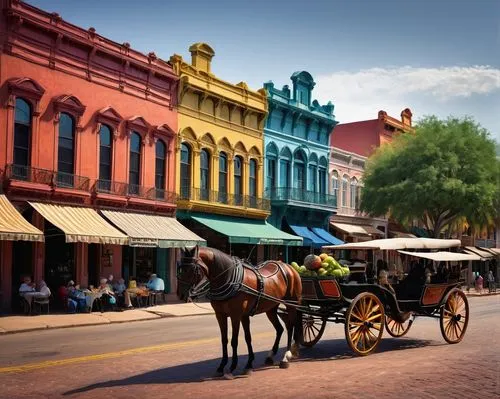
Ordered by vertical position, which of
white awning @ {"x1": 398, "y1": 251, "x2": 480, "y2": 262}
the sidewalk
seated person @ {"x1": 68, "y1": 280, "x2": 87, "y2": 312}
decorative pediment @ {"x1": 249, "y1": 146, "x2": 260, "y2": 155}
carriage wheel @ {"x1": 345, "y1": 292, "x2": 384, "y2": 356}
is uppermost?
decorative pediment @ {"x1": 249, "y1": 146, "x2": 260, "y2": 155}

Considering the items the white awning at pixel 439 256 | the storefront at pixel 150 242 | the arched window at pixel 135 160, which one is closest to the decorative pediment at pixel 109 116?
the arched window at pixel 135 160

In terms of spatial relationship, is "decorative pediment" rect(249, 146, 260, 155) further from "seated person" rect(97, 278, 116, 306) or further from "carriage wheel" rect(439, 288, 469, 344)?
"carriage wheel" rect(439, 288, 469, 344)

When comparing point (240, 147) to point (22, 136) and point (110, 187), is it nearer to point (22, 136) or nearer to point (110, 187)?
point (110, 187)

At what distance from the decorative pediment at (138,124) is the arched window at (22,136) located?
5018 mm

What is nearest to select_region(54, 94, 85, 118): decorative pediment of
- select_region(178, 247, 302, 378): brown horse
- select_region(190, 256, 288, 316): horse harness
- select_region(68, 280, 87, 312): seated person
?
select_region(68, 280, 87, 312): seated person

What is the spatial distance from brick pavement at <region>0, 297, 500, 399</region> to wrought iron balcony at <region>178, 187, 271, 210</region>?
17805 millimetres

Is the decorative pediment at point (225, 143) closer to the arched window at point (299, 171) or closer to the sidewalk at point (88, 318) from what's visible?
the arched window at point (299, 171)

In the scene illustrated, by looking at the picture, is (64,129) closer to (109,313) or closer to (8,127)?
(8,127)

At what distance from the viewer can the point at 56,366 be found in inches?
404

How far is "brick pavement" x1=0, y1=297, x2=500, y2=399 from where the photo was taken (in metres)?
8.21

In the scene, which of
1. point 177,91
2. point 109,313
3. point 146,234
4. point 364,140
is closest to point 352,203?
point 364,140

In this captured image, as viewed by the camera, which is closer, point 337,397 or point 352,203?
point 337,397

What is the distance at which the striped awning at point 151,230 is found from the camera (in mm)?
24531

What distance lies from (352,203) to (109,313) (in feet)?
83.9
